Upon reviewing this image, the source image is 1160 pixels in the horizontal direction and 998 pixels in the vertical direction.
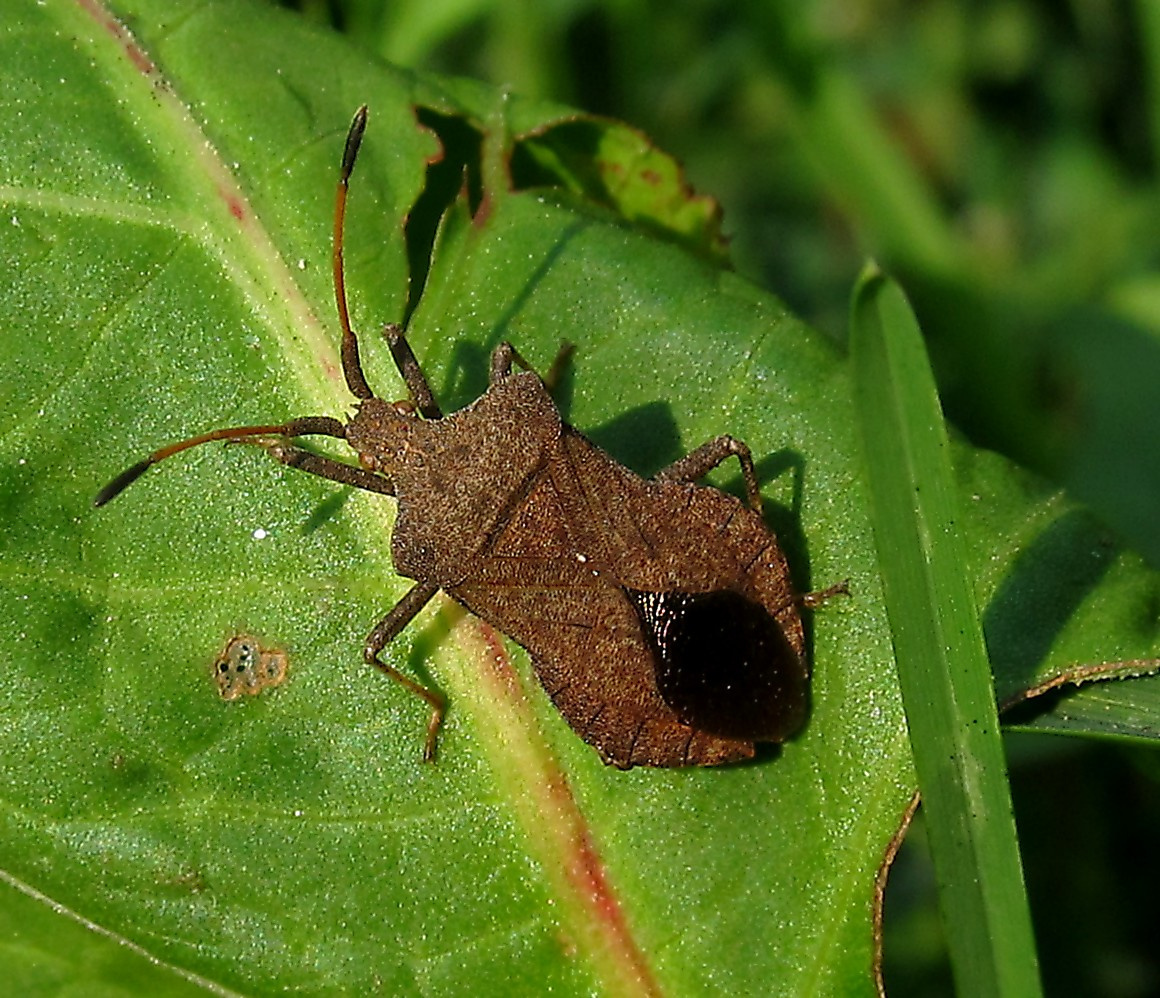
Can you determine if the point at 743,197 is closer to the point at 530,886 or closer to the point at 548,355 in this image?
the point at 548,355

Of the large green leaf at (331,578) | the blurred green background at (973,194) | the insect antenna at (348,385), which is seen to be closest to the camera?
the large green leaf at (331,578)

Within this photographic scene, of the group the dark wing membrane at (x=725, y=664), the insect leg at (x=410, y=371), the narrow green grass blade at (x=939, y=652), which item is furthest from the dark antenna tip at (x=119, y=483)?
the narrow green grass blade at (x=939, y=652)

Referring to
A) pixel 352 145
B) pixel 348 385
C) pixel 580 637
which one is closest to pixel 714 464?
pixel 580 637

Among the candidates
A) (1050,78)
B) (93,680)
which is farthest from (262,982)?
(1050,78)

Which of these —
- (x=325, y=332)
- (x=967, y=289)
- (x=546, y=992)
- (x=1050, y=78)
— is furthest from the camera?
(x=1050, y=78)

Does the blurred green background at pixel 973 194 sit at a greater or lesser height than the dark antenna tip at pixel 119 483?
lesser

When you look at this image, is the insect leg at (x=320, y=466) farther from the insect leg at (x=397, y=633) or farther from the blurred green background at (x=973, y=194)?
the blurred green background at (x=973, y=194)

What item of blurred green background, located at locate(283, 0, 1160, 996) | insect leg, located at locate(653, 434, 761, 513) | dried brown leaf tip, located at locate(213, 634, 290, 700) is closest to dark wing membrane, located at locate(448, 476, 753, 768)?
insect leg, located at locate(653, 434, 761, 513)
